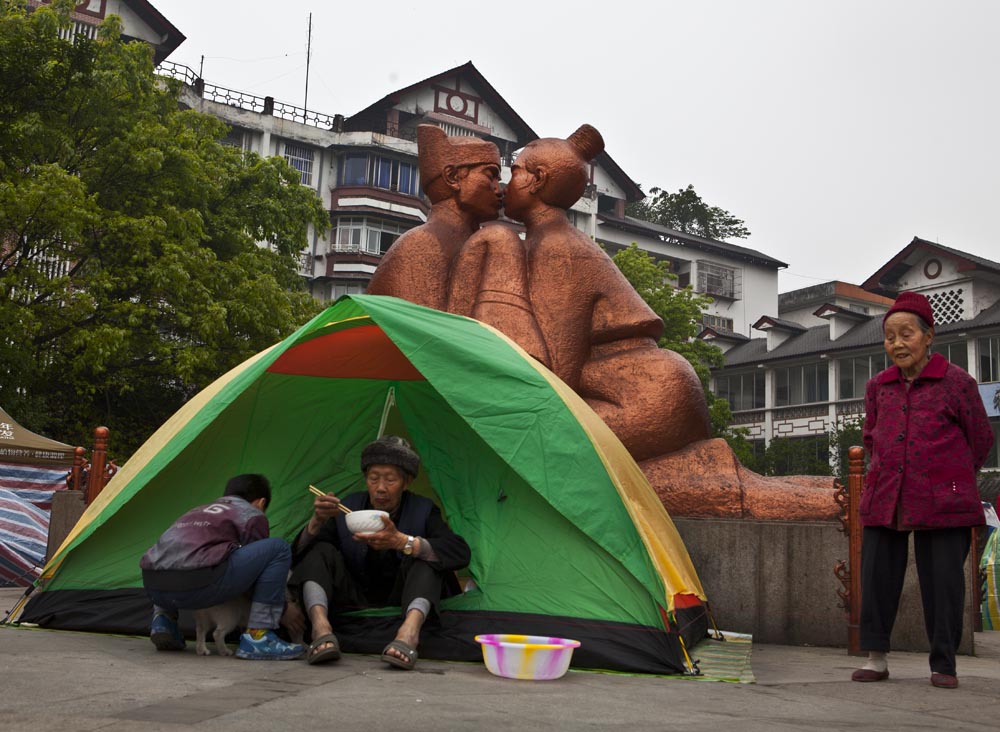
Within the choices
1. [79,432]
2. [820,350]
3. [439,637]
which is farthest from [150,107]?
[820,350]

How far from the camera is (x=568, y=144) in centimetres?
855

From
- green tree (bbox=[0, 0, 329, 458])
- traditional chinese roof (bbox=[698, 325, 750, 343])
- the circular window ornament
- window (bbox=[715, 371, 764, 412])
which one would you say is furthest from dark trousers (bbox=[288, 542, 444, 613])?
the circular window ornament

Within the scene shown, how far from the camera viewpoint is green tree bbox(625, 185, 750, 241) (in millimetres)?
50594

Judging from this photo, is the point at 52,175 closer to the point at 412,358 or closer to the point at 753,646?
the point at 412,358

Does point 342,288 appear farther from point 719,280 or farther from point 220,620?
point 220,620

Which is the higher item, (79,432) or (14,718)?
(79,432)

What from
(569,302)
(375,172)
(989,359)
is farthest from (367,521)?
(375,172)

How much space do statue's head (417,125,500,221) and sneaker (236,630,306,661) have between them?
462cm

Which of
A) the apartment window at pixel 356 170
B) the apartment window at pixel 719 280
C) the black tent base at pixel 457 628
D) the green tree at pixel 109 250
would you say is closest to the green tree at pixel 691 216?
the apartment window at pixel 719 280

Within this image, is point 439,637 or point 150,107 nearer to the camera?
point 439,637

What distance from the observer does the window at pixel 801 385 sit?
34.0m

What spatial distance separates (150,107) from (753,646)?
52.5 ft

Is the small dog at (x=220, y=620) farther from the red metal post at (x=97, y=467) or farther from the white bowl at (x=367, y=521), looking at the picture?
the red metal post at (x=97, y=467)

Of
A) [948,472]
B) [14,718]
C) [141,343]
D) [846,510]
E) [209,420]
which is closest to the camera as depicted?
[14,718]
